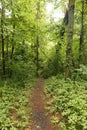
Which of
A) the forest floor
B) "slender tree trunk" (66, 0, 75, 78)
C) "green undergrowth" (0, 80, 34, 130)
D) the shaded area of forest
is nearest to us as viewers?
"green undergrowth" (0, 80, 34, 130)

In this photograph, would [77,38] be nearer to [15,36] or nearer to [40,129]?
[15,36]

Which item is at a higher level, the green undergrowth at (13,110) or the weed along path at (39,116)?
the green undergrowth at (13,110)

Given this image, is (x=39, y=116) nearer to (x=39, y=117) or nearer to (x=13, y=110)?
(x=39, y=117)

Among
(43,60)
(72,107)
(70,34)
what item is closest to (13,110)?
(72,107)

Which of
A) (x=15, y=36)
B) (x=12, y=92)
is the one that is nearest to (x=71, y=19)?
(x=15, y=36)

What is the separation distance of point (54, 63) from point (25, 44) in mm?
4184

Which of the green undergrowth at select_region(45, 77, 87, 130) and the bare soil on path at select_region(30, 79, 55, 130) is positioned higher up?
the green undergrowth at select_region(45, 77, 87, 130)

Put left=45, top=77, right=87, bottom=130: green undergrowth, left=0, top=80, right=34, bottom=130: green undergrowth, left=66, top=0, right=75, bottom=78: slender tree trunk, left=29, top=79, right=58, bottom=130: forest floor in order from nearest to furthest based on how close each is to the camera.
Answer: left=45, top=77, right=87, bottom=130: green undergrowth → left=0, top=80, right=34, bottom=130: green undergrowth → left=29, top=79, right=58, bottom=130: forest floor → left=66, top=0, right=75, bottom=78: slender tree trunk

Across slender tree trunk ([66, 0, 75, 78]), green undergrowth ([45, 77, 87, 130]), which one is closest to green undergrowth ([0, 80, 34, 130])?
green undergrowth ([45, 77, 87, 130])

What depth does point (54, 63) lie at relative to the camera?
20875 mm

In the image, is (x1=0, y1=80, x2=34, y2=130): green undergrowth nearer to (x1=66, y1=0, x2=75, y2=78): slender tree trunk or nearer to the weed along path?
the weed along path

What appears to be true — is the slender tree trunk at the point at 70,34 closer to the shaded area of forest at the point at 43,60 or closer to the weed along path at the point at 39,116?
the shaded area of forest at the point at 43,60

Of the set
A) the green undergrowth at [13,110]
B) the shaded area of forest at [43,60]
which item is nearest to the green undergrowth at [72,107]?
the shaded area of forest at [43,60]

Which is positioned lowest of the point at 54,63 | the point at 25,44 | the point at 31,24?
the point at 54,63
